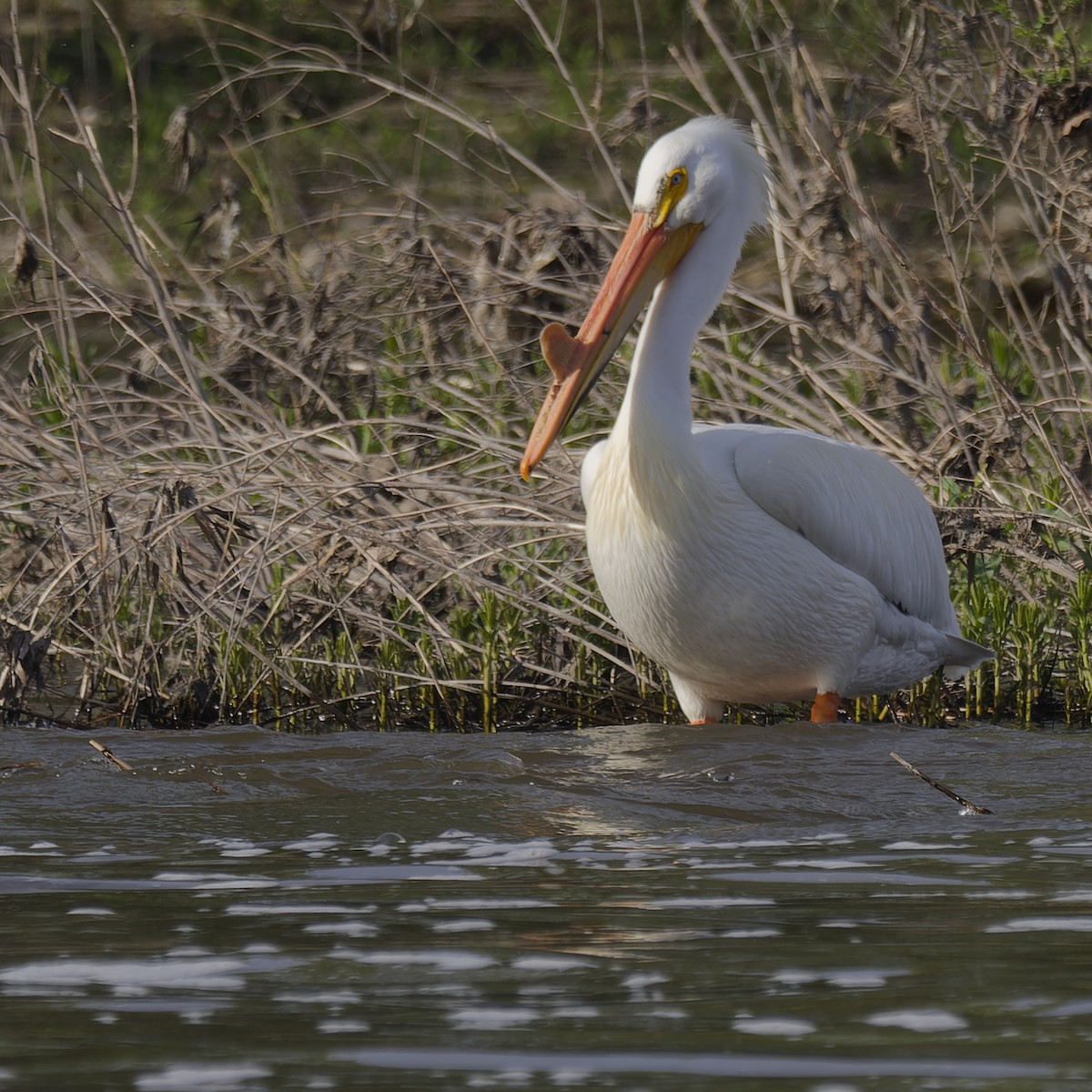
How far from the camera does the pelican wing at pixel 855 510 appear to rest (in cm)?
405

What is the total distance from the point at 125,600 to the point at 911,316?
2.21 metres

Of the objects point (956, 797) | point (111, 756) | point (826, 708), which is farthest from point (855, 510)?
point (111, 756)

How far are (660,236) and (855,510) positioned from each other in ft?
A: 2.50

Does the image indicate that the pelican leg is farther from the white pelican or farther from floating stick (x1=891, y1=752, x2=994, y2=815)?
floating stick (x1=891, y1=752, x2=994, y2=815)

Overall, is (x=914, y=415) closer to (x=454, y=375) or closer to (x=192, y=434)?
(x=454, y=375)

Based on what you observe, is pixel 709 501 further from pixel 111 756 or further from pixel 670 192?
pixel 111 756

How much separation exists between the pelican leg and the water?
158 mm

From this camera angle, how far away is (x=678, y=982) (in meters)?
2.16

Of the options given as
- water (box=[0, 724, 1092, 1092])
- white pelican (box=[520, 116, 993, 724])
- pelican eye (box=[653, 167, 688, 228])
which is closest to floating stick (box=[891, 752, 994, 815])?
water (box=[0, 724, 1092, 1092])

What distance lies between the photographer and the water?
6.20ft

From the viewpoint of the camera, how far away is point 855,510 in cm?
425

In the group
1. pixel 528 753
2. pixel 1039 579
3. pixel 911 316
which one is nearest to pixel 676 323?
pixel 528 753

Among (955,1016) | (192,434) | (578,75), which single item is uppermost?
(578,75)

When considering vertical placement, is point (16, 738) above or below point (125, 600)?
below
